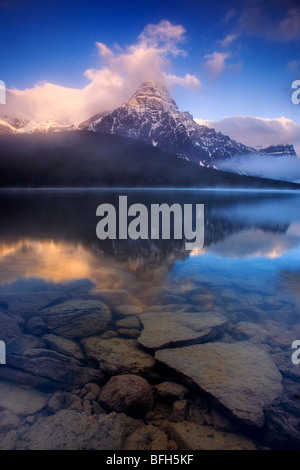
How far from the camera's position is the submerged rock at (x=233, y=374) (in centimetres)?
426

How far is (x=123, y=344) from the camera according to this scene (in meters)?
5.91

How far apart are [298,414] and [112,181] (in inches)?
6233

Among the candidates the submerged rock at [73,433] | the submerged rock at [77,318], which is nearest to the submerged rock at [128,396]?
the submerged rock at [73,433]

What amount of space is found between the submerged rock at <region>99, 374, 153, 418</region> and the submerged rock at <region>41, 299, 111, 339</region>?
1.99m

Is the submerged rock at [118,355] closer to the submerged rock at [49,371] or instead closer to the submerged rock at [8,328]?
the submerged rock at [49,371]

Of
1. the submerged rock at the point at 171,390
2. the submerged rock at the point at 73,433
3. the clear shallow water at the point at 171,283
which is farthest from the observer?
the clear shallow water at the point at 171,283

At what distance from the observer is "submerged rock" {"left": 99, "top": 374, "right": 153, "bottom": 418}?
4.39 metres

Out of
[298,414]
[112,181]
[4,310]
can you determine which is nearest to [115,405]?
[298,414]

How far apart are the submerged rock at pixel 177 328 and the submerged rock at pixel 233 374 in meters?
0.27

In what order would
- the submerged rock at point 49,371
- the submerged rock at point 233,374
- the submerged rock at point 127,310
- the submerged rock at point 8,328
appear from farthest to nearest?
1. the submerged rock at point 127,310
2. the submerged rock at point 8,328
3. the submerged rock at point 49,371
4. the submerged rock at point 233,374

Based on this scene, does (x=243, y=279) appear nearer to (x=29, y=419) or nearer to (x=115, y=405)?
(x=115, y=405)

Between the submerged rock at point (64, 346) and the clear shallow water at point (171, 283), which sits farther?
the clear shallow water at point (171, 283)

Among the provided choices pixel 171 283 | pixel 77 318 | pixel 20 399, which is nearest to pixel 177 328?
pixel 77 318

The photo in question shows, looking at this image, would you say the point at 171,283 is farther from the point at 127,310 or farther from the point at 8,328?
the point at 8,328
